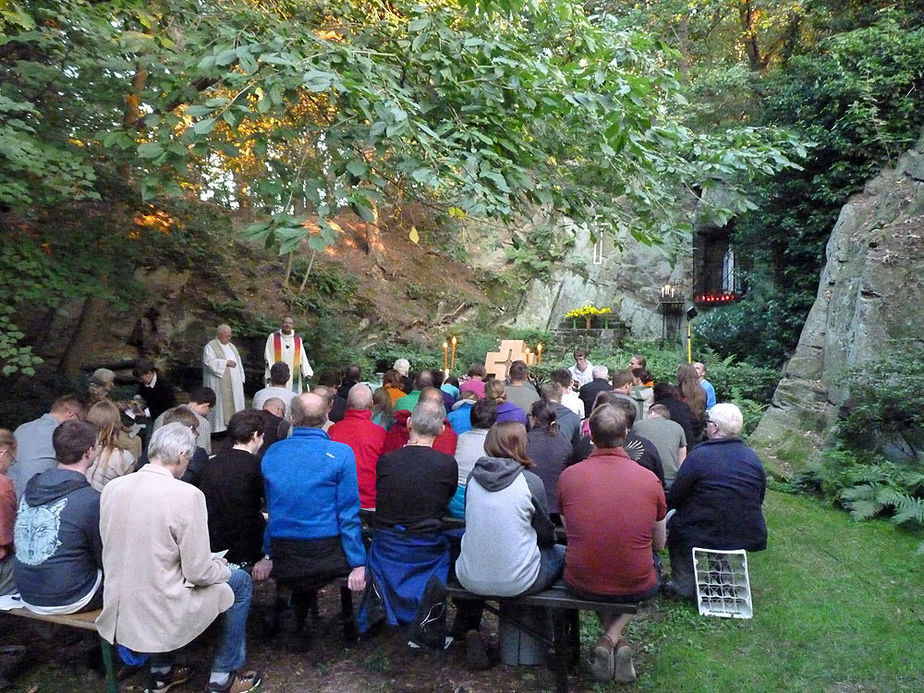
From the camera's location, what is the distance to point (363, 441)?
16.7ft

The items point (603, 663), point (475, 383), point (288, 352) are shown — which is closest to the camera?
point (603, 663)

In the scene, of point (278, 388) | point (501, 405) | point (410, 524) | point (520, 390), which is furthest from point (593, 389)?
point (410, 524)

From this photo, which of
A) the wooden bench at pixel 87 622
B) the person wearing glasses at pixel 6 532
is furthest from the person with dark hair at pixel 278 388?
the wooden bench at pixel 87 622

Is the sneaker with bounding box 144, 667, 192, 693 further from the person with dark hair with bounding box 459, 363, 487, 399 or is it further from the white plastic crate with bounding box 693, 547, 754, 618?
the person with dark hair with bounding box 459, 363, 487, 399

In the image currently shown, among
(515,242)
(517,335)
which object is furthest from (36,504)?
(517,335)

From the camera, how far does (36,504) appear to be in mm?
3609

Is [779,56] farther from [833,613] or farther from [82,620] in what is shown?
[82,620]

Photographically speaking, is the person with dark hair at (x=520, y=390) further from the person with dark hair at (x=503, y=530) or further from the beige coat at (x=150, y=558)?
the beige coat at (x=150, y=558)

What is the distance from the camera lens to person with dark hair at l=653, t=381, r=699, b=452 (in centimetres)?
620

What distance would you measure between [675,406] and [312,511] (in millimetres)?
3649

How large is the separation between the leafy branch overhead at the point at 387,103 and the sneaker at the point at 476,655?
2.64 m

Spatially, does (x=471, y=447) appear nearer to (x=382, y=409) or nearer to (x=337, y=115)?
(x=382, y=409)

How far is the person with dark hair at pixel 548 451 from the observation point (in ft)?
16.4

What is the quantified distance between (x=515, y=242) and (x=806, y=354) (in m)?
6.16
